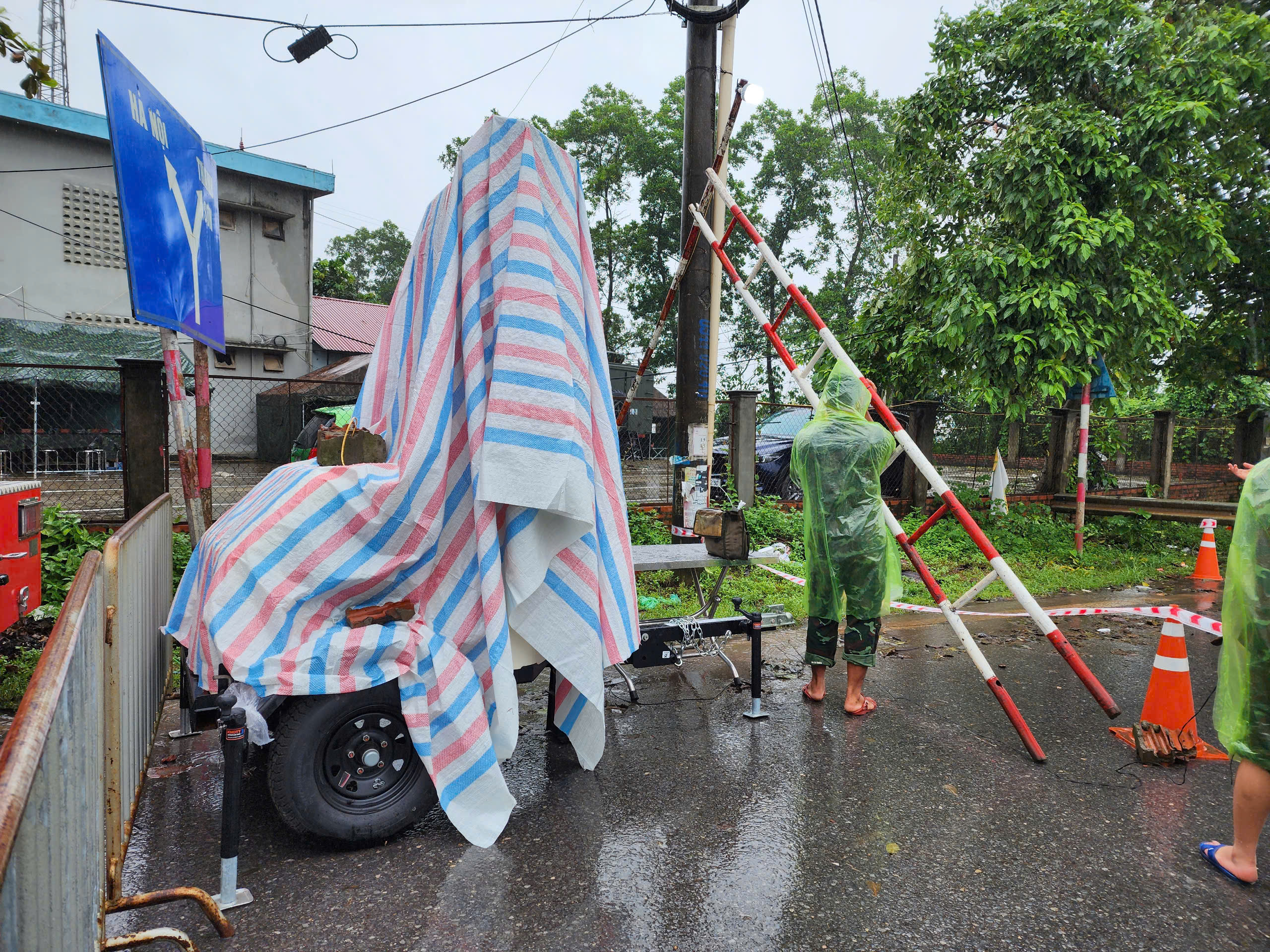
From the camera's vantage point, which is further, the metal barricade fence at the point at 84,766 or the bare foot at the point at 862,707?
the bare foot at the point at 862,707

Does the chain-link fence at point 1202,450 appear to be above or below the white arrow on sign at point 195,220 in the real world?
below

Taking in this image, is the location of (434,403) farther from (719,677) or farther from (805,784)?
(719,677)

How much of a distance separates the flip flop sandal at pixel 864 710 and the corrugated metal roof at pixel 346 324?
58.4ft

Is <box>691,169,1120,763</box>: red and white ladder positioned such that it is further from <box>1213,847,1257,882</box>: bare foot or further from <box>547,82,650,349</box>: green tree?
<box>547,82,650,349</box>: green tree

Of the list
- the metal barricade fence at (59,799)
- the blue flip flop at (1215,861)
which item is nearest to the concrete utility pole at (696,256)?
the blue flip flop at (1215,861)

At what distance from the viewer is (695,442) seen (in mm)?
6668

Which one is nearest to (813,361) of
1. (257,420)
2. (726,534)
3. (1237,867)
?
(726,534)

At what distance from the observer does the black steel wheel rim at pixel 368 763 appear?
2.83m

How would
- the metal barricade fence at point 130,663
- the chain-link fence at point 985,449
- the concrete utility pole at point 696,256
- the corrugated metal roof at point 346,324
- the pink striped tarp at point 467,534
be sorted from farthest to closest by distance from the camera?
the corrugated metal roof at point 346,324, the chain-link fence at point 985,449, the concrete utility pole at point 696,256, the pink striped tarp at point 467,534, the metal barricade fence at point 130,663

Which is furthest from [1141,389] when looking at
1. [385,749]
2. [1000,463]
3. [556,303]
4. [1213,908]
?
[385,749]

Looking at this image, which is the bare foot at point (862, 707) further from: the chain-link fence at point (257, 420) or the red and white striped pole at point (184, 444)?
the chain-link fence at point (257, 420)


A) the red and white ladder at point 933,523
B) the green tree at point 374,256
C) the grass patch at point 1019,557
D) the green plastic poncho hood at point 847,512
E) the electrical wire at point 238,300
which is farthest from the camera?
the green tree at point 374,256

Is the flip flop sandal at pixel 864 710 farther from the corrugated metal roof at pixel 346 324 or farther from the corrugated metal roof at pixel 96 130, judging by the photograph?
the corrugated metal roof at pixel 346 324

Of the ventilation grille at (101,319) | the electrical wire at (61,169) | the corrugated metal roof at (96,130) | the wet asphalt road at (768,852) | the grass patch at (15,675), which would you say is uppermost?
the corrugated metal roof at (96,130)
